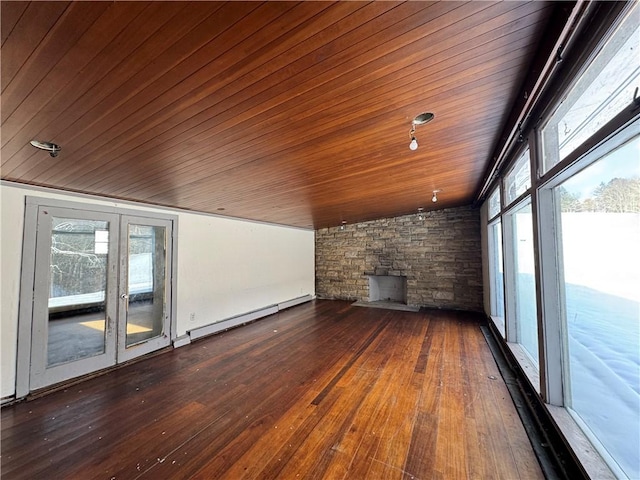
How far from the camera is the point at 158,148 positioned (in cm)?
221

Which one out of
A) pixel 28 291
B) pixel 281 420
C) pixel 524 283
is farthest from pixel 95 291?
pixel 524 283

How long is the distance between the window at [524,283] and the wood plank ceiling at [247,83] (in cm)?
110

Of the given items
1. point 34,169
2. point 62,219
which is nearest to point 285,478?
point 34,169

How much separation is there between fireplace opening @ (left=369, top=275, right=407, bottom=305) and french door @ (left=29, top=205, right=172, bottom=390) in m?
5.77

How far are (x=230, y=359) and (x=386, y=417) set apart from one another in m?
2.41

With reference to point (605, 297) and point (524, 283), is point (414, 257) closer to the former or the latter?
point (524, 283)

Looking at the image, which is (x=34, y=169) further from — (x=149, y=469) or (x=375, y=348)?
(x=375, y=348)

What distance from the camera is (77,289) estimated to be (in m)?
3.35

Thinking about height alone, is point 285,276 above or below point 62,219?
below

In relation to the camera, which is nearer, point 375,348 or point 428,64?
point 428,64

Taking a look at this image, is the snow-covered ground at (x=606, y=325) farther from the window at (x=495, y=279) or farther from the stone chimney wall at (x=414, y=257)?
the stone chimney wall at (x=414, y=257)

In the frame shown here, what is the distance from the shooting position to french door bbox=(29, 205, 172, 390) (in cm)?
306

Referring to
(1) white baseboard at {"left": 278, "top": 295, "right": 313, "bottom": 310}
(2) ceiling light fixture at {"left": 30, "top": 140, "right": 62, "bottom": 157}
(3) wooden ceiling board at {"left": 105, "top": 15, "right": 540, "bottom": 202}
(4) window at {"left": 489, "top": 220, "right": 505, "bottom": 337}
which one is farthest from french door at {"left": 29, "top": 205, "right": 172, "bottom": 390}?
(4) window at {"left": 489, "top": 220, "right": 505, "bottom": 337}

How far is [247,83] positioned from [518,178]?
3.32m
